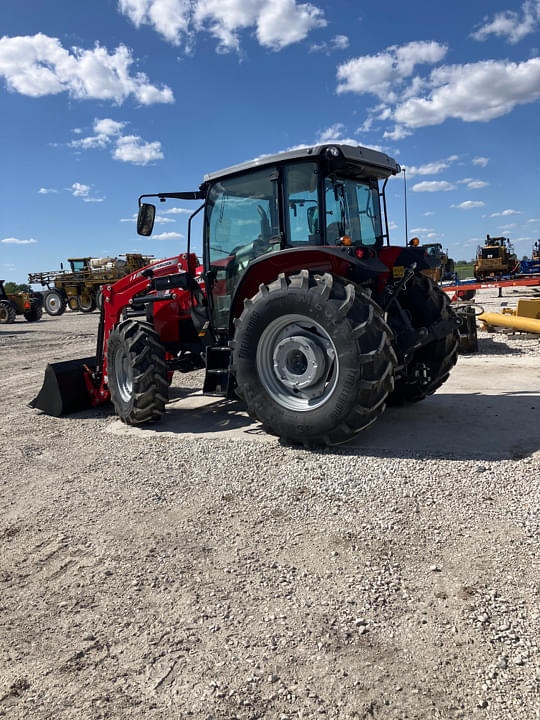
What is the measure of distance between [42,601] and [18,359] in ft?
37.2

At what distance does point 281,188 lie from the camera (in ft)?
17.1

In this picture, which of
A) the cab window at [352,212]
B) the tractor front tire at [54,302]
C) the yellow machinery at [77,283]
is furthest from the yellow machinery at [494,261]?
the cab window at [352,212]

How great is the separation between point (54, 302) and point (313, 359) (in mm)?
28856

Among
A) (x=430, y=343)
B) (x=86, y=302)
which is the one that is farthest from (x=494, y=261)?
(x=430, y=343)

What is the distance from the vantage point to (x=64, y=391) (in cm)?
682

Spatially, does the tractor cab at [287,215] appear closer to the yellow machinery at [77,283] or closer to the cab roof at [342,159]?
the cab roof at [342,159]

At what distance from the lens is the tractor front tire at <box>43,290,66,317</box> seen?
100 feet

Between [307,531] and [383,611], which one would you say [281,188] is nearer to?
[307,531]

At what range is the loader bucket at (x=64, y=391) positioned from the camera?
22.4 feet

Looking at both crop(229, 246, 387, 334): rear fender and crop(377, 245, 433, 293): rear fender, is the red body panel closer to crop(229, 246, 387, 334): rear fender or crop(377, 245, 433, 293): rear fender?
crop(229, 246, 387, 334): rear fender

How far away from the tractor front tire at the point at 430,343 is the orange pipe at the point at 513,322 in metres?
5.58

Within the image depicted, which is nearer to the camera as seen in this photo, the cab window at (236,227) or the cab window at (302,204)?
the cab window at (302,204)

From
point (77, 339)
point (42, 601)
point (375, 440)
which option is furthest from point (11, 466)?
point (77, 339)

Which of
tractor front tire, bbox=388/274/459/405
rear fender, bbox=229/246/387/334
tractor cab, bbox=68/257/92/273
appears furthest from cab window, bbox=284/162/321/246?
tractor cab, bbox=68/257/92/273
